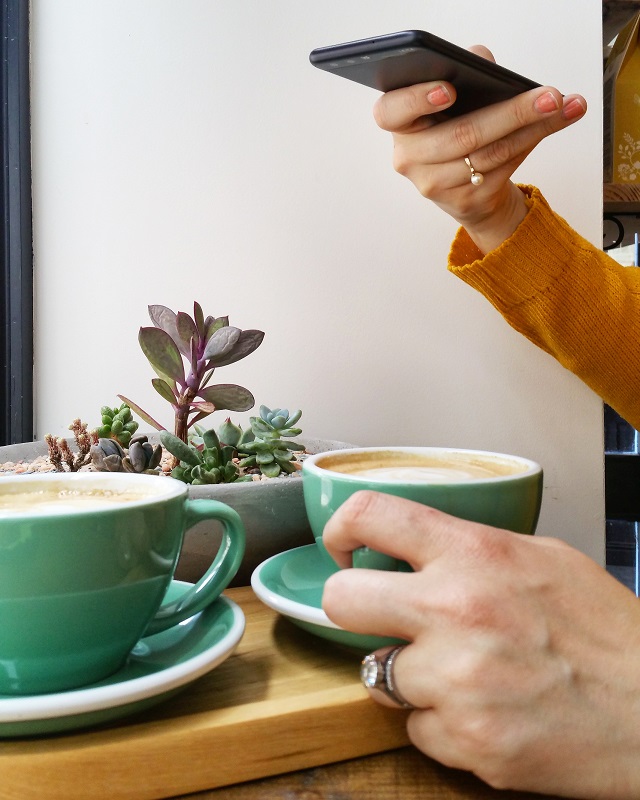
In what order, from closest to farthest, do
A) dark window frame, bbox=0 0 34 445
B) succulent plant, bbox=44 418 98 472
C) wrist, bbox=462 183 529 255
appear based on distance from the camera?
succulent plant, bbox=44 418 98 472
wrist, bbox=462 183 529 255
dark window frame, bbox=0 0 34 445

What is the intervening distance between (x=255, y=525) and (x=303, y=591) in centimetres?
11

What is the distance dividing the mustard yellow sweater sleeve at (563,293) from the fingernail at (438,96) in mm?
221

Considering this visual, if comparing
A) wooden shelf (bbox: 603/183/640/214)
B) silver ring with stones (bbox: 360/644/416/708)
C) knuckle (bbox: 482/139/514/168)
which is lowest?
silver ring with stones (bbox: 360/644/416/708)

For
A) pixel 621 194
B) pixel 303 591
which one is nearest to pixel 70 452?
pixel 303 591

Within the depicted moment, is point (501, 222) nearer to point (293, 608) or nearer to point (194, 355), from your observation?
point (194, 355)

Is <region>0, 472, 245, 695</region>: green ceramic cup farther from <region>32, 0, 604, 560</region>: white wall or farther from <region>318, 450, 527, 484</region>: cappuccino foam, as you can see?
<region>32, 0, 604, 560</region>: white wall

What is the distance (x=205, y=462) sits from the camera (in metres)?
0.59

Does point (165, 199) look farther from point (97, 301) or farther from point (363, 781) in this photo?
point (363, 781)

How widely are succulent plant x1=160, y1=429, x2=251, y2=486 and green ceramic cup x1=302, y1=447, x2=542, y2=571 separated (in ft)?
0.48

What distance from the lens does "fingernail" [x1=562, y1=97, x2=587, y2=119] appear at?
0.63 metres

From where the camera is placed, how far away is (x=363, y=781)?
12.8 inches

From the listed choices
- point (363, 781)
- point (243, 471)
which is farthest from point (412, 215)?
point (363, 781)

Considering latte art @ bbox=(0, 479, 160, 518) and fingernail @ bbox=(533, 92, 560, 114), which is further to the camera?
fingernail @ bbox=(533, 92, 560, 114)

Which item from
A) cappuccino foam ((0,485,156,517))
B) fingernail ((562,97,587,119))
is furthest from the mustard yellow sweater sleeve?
cappuccino foam ((0,485,156,517))
